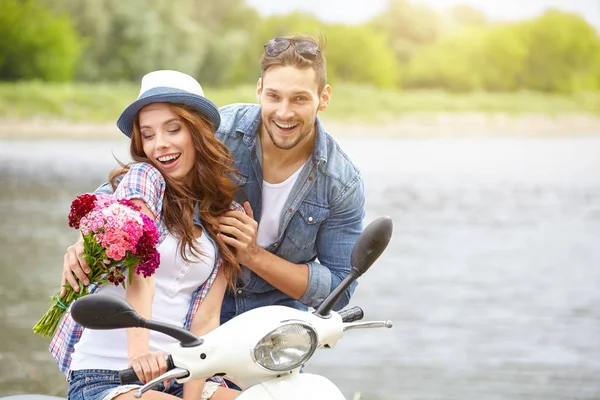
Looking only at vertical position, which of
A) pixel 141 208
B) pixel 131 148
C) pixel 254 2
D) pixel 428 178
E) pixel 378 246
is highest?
pixel 254 2

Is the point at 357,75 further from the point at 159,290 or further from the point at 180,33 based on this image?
the point at 159,290

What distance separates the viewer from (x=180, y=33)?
1428 cm

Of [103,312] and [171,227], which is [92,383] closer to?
[171,227]

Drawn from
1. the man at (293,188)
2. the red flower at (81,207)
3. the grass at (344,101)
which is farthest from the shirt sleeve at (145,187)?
the grass at (344,101)

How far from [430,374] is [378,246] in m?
3.73

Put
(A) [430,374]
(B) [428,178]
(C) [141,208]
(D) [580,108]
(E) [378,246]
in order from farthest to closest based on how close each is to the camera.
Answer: (D) [580,108] → (B) [428,178] → (A) [430,374] → (C) [141,208] → (E) [378,246]

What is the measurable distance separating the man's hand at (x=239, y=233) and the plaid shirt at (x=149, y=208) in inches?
5.0

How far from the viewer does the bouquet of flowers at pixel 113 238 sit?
78.9 inches

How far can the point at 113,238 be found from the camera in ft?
6.56

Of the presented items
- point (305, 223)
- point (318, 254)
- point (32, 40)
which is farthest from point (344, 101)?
point (305, 223)

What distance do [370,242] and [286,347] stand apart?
0.27 metres

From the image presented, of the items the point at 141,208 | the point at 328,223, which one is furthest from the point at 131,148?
the point at 328,223

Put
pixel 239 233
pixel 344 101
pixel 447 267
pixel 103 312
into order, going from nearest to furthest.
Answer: pixel 103 312 < pixel 239 233 < pixel 447 267 < pixel 344 101

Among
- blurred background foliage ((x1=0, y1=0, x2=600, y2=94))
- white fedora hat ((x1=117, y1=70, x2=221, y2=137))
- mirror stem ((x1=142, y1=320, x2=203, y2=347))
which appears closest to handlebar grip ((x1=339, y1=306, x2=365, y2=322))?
mirror stem ((x1=142, y1=320, x2=203, y2=347))
